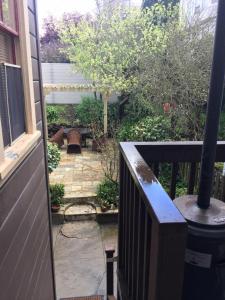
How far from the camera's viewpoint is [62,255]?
4105 mm

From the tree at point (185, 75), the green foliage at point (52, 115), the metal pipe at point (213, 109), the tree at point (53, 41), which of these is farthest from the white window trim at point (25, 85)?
the tree at point (53, 41)

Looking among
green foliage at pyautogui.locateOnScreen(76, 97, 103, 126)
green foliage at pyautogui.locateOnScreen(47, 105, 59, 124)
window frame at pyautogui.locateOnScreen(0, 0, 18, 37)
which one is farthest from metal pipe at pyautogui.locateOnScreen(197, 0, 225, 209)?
green foliage at pyautogui.locateOnScreen(47, 105, 59, 124)

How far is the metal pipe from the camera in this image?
1.10 metres

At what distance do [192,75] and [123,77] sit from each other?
317 centimetres

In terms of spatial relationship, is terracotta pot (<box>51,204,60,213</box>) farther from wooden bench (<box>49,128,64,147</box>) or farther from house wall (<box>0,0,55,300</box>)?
wooden bench (<box>49,128,64,147</box>)

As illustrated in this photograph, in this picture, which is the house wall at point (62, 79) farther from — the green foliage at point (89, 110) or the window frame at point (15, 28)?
the window frame at point (15, 28)

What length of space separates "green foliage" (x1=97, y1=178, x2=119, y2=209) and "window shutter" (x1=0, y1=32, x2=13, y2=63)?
3687 mm

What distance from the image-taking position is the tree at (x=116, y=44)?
26.3ft

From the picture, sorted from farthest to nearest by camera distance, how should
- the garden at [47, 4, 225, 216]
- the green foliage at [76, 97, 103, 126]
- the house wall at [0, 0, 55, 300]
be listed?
the green foliage at [76, 97, 103, 126], the garden at [47, 4, 225, 216], the house wall at [0, 0, 55, 300]

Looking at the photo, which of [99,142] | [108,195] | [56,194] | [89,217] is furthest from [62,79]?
[89,217]

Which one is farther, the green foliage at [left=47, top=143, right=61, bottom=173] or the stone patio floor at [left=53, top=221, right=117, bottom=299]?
the green foliage at [left=47, top=143, right=61, bottom=173]

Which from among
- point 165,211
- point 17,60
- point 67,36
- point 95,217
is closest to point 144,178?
point 165,211

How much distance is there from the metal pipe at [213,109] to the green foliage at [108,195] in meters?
3.81

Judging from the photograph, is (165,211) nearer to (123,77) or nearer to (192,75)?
(192,75)
